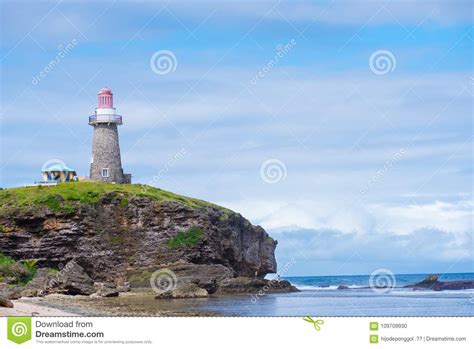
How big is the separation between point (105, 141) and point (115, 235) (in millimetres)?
11571

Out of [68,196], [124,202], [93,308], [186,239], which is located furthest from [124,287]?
[93,308]

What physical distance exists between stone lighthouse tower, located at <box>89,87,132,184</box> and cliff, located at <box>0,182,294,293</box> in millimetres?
3545

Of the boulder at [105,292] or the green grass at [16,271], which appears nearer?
the boulder at [105,292]

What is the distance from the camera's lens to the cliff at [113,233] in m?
81.8

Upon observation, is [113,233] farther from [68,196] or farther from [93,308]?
[93,308]

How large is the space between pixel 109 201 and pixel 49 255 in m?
8.22

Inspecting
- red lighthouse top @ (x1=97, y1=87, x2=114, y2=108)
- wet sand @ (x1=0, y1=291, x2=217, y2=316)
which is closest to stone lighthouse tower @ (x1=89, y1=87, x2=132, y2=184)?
red lighthouse top @ (x1=97, y1=87, x2=114, y2=108)

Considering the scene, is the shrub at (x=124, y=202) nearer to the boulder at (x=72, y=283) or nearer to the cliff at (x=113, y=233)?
the cliff at (x=113, y=233)

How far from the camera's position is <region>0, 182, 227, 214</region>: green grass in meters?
82.6

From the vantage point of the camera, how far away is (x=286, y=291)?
100250 millimetres

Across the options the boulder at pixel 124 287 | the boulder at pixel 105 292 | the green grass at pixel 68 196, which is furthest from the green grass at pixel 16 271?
the boulder at pixel 124 287

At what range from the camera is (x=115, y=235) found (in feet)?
279

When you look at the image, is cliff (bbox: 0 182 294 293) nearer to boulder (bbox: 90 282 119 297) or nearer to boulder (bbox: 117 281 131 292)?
boulder (bbox: 117 281 131 292)
